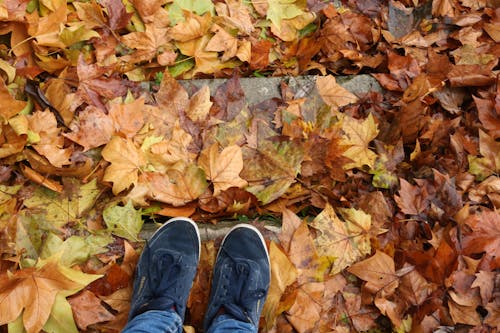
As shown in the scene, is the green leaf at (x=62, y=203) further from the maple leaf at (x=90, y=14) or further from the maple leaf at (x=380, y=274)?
the maple leaf at (x=380, y=274)

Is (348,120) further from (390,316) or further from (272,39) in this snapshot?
(390,316)

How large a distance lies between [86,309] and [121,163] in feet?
1.66

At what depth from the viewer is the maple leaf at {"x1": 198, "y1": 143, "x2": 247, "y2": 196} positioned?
162 cm

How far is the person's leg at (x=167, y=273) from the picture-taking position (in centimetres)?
152

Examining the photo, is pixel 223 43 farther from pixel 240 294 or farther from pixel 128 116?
pixel 240 294

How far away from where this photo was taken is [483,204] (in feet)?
5.40

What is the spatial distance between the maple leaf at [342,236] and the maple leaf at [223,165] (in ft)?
1.07

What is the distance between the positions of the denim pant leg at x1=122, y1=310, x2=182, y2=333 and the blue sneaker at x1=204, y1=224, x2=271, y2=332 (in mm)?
122

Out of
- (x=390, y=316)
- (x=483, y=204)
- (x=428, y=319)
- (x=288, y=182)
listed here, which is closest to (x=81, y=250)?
(x=288, y=182)

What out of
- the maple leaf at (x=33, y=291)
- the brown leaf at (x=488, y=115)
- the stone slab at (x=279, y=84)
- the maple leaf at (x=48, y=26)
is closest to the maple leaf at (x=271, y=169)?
the stone slab at (x=279, y=84)

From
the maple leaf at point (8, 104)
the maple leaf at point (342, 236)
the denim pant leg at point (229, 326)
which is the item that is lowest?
the denim pant leg at point (229, 326)

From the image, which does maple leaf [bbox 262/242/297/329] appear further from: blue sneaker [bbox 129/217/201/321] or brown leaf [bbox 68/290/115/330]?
brown leaf [bbox 68/290/115/330]

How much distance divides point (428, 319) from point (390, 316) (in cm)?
12

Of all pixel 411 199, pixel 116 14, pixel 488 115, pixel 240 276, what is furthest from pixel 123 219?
pixel 488 115
